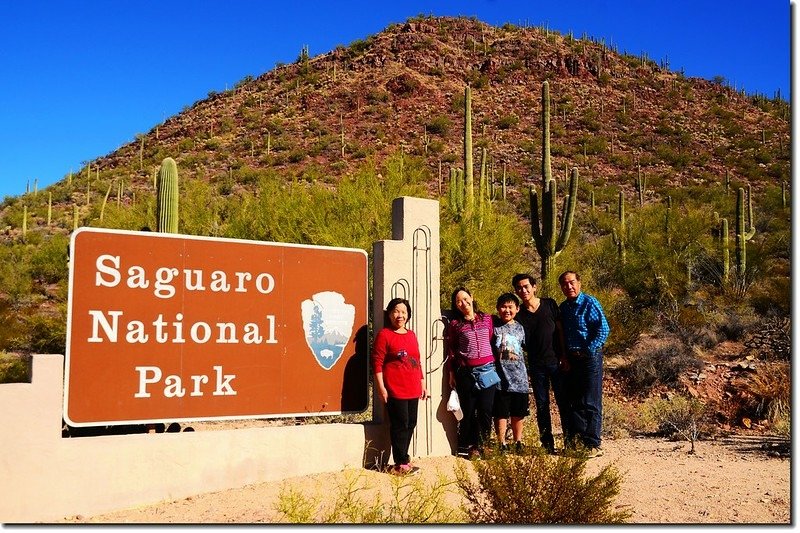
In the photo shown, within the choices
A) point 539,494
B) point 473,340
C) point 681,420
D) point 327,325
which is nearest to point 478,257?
point 681,420

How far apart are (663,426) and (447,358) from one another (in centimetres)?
360

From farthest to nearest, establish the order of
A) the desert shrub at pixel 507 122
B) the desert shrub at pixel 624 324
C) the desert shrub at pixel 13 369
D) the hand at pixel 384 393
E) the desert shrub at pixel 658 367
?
the desert shrub at pixel 507 122 → the desert shrub at pixel 624 324 → the desert shrub at pixel 658 367 → the desert shrub at pixel 13 369 → the hand at pixel 384 393

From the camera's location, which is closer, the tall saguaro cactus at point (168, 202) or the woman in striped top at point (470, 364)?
the woman in striped top at point (470, 364)

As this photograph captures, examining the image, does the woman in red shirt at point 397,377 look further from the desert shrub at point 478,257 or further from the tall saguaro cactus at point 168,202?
the desert shrub at point 478,257

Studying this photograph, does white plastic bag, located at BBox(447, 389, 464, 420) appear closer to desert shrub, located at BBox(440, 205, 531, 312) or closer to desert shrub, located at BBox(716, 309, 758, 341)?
desert shrub, located at BBox(440, 205, 531, 312)

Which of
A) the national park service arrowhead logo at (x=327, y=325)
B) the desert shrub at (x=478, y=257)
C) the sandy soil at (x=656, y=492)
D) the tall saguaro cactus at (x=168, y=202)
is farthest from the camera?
the desert shrub at (x=478, y=257)

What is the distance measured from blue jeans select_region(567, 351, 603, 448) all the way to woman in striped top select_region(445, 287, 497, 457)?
33.2 inches

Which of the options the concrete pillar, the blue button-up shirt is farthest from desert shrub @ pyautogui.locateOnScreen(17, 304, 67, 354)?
the blue button-up shirt

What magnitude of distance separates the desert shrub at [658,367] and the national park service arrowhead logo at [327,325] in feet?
27.5

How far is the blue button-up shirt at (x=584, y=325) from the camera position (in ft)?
22.9

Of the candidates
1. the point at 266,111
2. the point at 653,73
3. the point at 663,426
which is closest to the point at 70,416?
the point at 663,426

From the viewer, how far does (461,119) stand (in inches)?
2157

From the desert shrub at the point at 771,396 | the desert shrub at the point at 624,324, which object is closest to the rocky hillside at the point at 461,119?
the desert shrub at the point at 624,324

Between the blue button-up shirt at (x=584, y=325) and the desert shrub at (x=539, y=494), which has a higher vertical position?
the blue button-up shirt at (x=584, y=325)
